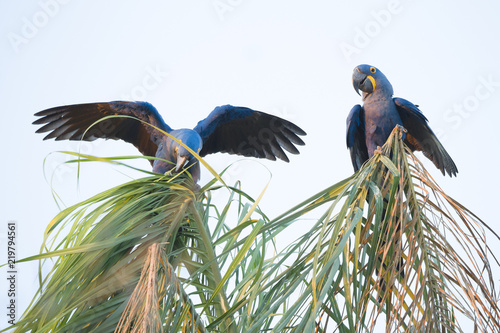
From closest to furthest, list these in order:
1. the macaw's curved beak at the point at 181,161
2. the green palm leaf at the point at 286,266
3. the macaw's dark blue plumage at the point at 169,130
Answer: the green palm leaf at the point at 286,266 → the macaw's curved beak at the point at 181,161 → the macaw's dark blue plumage at the point at 169,130

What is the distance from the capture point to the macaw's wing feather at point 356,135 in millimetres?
3445

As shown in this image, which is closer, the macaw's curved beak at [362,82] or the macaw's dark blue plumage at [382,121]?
the macaw's dark blue plumage at [382,121]

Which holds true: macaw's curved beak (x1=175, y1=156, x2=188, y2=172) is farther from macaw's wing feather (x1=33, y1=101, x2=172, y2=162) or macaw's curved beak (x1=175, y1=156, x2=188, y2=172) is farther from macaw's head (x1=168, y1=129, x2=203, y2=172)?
macaw's wing feather (x1=33, y1=101, x2=172, y2=162)

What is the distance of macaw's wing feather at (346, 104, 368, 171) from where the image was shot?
11.3 ft

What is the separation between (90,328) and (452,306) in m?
1.14

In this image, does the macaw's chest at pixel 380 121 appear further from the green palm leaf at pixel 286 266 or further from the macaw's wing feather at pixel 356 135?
the green palm leaf at pixel 286 266

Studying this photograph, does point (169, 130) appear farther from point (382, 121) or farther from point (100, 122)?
point (382, 121)

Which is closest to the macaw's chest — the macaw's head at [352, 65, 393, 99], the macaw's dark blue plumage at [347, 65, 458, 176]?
the macaw's dark blue plumage at [347, 65, 458, 176]

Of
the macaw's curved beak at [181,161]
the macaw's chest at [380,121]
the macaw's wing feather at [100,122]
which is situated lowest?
the macaw's chest at [380,121]

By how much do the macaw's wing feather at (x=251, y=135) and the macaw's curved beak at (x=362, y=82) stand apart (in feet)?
2.85

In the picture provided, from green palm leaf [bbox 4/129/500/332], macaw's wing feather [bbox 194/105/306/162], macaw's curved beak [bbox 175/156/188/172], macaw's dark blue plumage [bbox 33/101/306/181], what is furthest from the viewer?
macaw's wing feather [bbox 194/105/306/162]

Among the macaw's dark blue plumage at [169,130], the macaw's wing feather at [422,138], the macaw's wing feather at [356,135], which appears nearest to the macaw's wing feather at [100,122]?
the macaw's dark blue plumage at [169,130]

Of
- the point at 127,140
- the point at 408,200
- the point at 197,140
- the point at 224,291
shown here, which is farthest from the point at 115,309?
the point at 127,140

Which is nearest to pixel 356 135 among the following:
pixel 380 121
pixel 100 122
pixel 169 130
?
pixel 380 121
